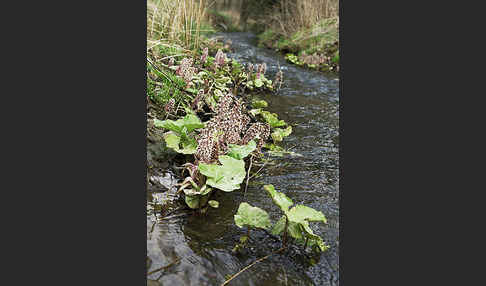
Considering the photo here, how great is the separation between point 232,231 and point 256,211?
0.18 m

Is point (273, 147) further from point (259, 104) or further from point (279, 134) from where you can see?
point (259, 104)

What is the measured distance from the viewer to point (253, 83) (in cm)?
396

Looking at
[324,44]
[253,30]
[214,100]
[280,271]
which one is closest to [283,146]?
[214,100]

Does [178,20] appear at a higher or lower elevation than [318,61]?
higher

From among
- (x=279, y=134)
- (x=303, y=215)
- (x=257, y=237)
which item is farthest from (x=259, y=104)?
(x=303, y=215)

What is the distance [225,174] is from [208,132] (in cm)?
32

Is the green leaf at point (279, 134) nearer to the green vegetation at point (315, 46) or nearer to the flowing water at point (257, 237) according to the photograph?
the flowing water at point (257, 237)

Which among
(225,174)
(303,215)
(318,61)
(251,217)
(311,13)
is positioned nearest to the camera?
(303,215)

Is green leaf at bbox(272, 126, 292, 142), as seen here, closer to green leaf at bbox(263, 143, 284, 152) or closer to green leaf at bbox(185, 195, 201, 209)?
green leaf at bbox(263, 143, 284, 152)

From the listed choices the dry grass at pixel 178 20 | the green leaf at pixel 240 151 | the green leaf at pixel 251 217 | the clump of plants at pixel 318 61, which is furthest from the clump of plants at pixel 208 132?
the clump of plants at pixel 318 61

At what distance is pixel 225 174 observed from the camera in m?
1.64

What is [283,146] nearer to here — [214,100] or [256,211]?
[214,100]

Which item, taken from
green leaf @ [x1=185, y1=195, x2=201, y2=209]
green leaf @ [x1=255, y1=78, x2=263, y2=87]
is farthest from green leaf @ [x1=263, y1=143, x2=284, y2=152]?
green leaf @ [x1=255, y1=78, x2=263, y2=87]

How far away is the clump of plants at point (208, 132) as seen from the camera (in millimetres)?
1657
